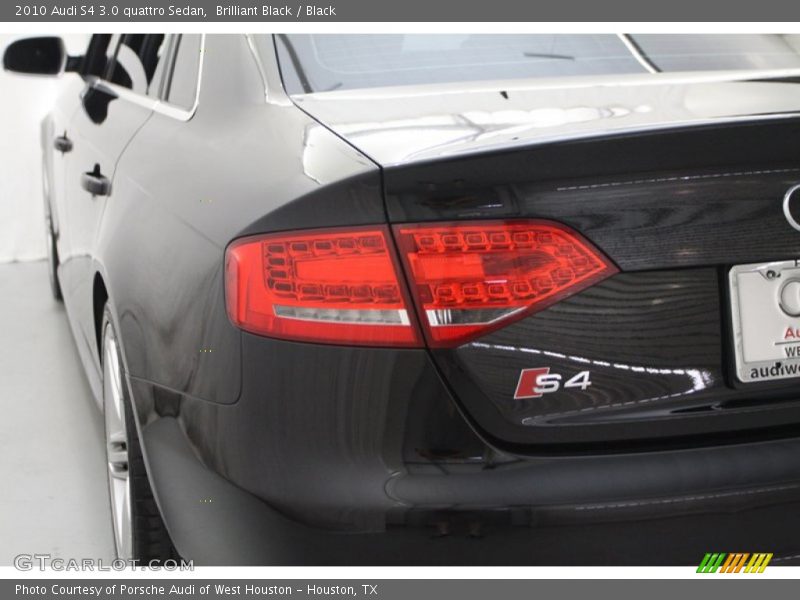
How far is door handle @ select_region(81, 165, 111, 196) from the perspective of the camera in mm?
2314

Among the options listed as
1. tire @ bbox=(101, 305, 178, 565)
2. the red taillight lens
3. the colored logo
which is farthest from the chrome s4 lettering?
tire @ bbox=(101, 305, 178, 565)

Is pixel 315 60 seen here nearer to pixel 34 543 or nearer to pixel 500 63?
pixel 500 63

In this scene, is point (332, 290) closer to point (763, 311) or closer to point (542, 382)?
point (542, 382)

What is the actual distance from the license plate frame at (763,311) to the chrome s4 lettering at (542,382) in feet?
0.69

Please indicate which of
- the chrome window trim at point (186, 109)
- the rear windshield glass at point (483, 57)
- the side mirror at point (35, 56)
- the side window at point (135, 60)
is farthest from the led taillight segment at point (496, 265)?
the side mirror at point (35, 56)

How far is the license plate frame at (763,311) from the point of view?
1.35 metres

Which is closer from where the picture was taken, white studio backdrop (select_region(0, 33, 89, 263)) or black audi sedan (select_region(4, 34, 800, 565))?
black audi sedan (select_region(4, 34, 800, 565))

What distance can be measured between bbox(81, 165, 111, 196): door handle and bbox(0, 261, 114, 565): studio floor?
0.82m

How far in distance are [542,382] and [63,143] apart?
237cm

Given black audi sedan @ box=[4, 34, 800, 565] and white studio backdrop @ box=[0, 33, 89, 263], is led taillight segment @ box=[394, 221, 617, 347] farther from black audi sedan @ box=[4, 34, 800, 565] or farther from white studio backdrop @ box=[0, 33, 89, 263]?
white studio backdrop @ box=[0, 33, 89, 263]

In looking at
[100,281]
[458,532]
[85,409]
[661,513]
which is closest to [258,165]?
[458,532]

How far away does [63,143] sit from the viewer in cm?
327

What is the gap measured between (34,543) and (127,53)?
4.22ft

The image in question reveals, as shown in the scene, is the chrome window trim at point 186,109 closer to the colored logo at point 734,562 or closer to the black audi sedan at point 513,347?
the black audi sedan at point 513,347
